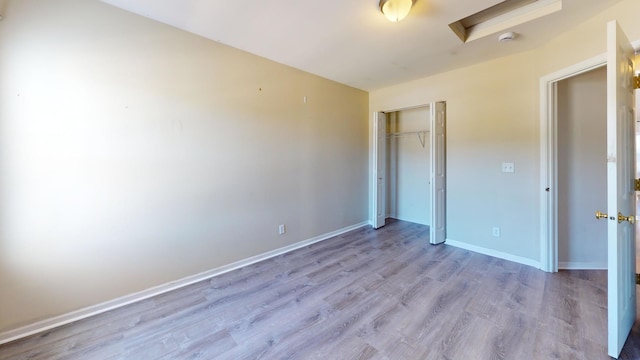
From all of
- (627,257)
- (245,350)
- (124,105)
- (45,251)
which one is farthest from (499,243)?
(45,251)

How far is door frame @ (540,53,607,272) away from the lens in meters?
2.62

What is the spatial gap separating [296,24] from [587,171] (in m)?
3.42

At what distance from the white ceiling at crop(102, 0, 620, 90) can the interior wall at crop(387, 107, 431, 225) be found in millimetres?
1444

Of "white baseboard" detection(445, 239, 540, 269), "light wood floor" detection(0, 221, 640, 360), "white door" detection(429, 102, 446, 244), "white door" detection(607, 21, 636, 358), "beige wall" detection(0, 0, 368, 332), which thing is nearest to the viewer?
"white door" detection(607, 21, 636, 358)

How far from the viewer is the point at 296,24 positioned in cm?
230

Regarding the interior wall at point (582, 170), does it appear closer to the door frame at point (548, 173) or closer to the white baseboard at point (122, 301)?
the door frame at point (548, 173)

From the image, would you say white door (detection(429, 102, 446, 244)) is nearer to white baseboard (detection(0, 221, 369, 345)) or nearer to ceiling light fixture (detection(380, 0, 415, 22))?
ceiling light fixture (detection(380, 0, 415, 22))

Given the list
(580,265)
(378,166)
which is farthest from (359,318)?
(378,166)

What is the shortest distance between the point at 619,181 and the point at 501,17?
177 centimetres

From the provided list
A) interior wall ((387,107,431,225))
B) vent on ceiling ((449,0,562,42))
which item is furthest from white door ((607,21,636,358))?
interior wall ((387,107,431,225))

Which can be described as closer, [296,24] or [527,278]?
[296,24]

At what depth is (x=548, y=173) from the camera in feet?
8.76

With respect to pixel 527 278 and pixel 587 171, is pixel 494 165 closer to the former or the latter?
pixel 587 171

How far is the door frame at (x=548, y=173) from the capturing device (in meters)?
2.62
